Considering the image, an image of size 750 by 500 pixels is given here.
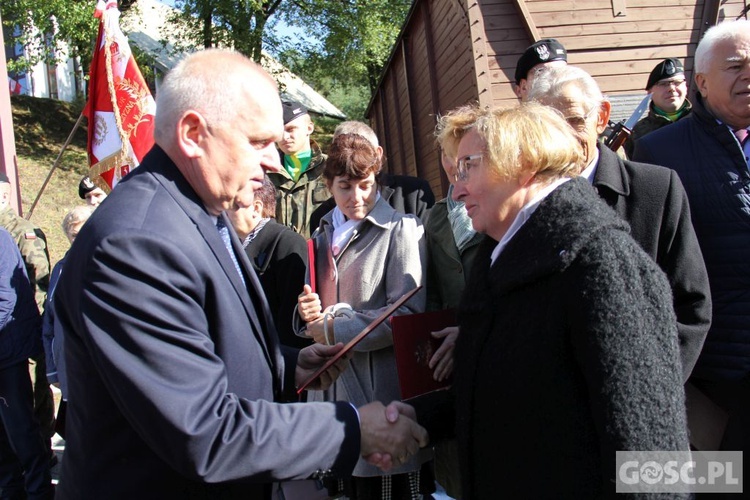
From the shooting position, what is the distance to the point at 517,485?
5.30 ft

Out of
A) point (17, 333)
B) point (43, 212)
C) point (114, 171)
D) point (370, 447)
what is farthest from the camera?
point (43, 212)

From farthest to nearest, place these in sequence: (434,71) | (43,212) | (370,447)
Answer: (43,212)
(434,71)
(370,447)

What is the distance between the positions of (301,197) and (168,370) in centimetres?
290

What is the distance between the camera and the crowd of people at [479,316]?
56.1 inches

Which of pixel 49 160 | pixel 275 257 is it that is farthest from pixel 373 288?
pixel 49 160

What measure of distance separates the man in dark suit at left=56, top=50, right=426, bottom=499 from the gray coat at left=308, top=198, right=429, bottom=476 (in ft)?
2.89

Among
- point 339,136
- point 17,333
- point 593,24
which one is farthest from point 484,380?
point 593,24

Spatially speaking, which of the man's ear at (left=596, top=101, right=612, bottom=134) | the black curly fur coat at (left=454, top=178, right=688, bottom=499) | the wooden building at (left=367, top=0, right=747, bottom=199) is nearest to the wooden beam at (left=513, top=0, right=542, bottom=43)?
the wooden building at (left=367, top=0, right=747, bottom=199)

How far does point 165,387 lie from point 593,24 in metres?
8.27

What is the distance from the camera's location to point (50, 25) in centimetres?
1550

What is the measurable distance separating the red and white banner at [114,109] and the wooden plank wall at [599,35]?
4763 mm

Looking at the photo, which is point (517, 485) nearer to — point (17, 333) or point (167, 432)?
point (167, 432)

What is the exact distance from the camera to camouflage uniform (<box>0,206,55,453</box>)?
16.0 ft

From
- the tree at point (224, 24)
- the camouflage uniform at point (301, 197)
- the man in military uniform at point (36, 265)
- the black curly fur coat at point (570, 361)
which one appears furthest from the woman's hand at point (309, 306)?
the tree at point (224, 24)
